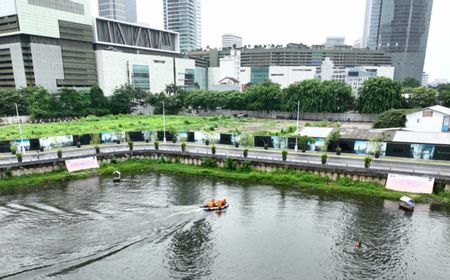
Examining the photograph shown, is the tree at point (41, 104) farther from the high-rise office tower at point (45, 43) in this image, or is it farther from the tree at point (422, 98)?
the tree at point (422, 98)

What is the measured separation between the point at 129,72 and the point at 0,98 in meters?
68.2

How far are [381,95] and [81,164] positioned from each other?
85487 mm

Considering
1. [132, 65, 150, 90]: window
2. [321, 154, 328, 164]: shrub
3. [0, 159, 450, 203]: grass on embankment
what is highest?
[132, 65, 150, 90]: window

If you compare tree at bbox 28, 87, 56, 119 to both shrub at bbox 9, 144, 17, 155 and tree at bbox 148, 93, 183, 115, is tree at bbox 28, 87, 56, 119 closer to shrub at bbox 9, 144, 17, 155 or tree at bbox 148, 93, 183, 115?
tree at bbox 148, 93, 183, 115

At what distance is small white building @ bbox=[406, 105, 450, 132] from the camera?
206 ft

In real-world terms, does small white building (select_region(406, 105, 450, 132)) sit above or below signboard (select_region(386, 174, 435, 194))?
above

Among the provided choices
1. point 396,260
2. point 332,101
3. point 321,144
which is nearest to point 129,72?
point 332,101

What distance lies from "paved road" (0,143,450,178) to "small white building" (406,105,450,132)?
24.4 metres

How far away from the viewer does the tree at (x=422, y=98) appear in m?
95.1

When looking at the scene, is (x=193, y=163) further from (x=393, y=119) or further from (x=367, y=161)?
(x=393, y=119)

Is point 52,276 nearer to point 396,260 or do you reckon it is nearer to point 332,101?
point 396,260

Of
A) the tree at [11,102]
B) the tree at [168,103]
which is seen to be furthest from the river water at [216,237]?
the tree at [168,103]

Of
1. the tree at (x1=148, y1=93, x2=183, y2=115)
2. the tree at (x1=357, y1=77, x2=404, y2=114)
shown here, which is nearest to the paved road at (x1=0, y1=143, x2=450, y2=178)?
the tree at (x1=357, y1=77, x2=404, y2=114)

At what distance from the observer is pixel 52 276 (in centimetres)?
2328
